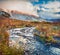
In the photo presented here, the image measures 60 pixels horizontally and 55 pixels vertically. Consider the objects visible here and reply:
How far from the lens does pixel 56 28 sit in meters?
2.33

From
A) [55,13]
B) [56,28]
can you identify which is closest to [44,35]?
[56,28]

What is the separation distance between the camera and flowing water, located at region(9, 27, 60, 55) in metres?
2.29

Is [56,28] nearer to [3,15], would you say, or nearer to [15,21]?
[15,21]

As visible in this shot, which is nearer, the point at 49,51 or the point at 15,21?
the point at 49,51

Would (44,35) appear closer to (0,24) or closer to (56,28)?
(56,28)

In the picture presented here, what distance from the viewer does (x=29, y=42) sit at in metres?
2.34

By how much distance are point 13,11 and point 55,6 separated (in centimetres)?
63

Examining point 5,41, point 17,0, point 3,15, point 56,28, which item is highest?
point 17,0

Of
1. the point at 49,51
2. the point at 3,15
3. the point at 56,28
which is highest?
the point at 3,15

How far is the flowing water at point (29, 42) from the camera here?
7.51 feet

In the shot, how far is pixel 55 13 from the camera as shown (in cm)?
237

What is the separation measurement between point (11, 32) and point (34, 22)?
0.37 m

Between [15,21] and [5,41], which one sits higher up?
[15,21]

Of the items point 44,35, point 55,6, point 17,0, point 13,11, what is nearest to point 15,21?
point 13,11
